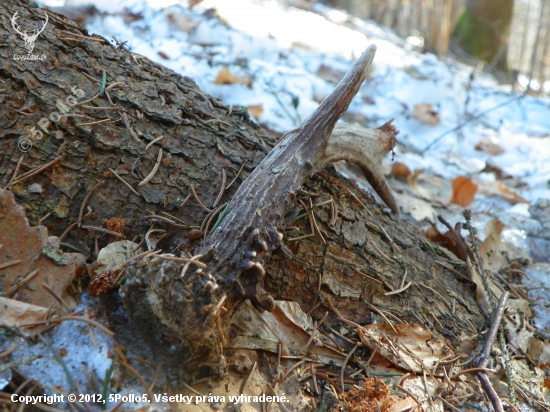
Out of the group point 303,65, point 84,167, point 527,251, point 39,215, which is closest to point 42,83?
point 84,167

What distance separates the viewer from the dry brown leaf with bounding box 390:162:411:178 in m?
2.96

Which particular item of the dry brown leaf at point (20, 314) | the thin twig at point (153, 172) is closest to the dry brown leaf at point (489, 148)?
the thin twig at point (153, 172)

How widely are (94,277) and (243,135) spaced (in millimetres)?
813

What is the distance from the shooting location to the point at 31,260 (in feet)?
4.42

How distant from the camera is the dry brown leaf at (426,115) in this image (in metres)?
4.21

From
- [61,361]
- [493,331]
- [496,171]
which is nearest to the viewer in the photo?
[61,361]

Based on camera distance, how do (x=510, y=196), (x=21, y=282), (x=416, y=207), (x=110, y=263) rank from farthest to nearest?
(x=510, y=196) < (x=416, y=207) < (x=110, y=263) < (x=21, y=282)

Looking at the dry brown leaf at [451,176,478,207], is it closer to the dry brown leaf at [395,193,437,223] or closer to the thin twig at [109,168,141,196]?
the dry brown leaf at [395,193,437,223]

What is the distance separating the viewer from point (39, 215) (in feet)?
4.81

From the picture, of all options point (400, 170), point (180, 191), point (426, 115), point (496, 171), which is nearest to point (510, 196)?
point (496, 171)

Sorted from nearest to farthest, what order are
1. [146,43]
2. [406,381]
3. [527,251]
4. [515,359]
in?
[406,381], [515,359], [527,251], [146,43]

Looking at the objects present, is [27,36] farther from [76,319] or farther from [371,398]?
[371,398]

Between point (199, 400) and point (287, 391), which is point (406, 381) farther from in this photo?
point (199, 400)

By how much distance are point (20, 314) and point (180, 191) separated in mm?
633
